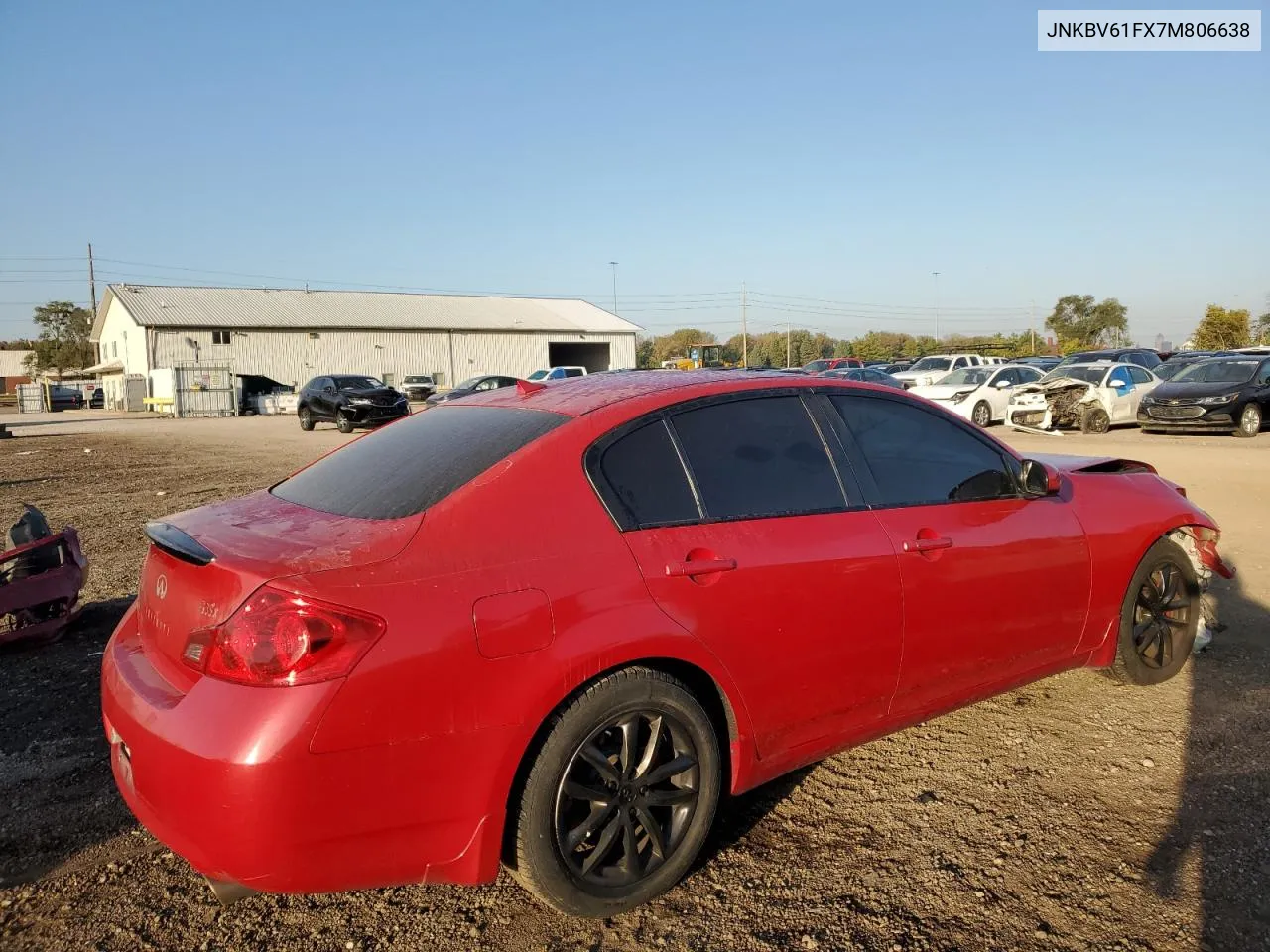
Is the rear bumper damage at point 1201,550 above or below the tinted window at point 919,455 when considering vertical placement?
below

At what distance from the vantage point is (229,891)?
2396 millimetres

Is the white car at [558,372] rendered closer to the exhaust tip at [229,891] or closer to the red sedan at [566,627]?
the red sedan at [566,627]

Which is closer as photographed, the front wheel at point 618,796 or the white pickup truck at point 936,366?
the front wheel at point 618,796

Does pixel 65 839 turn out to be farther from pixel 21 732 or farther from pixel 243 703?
pixel 243 703

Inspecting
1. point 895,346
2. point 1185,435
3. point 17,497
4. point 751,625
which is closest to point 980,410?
point 1185,435

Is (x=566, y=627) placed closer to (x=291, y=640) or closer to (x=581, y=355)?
(x=291, y=640)

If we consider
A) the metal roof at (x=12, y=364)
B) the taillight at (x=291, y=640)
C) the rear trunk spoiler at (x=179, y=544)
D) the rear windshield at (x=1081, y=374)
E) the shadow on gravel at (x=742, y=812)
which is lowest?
the shadow on gravel at (x=742, y=812)

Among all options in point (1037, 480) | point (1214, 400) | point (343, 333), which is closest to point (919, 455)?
point (1037, 480)

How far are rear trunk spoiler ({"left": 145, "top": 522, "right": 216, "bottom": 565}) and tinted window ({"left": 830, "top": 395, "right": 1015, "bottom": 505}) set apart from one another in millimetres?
2222

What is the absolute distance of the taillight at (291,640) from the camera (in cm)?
228

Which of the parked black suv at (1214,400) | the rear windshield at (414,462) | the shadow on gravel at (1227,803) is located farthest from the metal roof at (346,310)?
the shadow on gravel at (1227,803)

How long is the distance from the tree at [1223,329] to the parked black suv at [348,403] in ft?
198

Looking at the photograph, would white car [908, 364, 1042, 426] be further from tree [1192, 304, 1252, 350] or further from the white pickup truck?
tree [1192, 304, 1252, 350]

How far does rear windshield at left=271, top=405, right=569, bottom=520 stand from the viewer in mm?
2809
